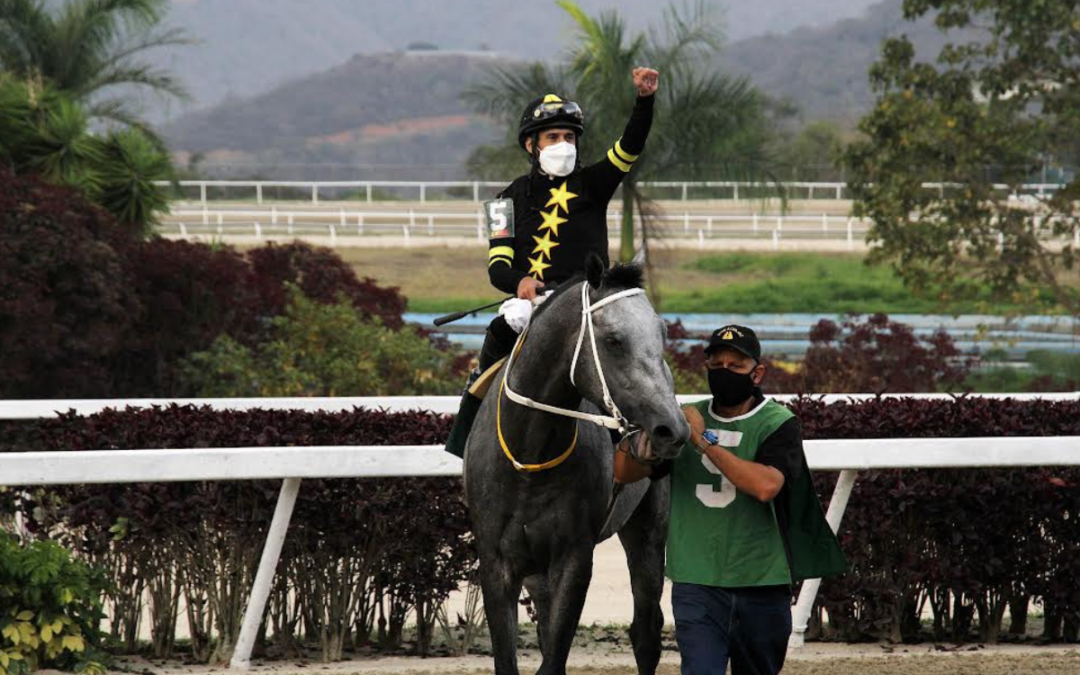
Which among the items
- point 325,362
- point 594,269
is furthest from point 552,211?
point 325,362

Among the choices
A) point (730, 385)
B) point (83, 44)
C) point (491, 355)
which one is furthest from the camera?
point (83, 44)

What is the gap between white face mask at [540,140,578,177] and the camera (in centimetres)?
584

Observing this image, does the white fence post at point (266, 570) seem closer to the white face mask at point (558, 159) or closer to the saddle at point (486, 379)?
the saddle at point (486, 379)

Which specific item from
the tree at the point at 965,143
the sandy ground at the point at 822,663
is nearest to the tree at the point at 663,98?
the tree at the point at 965,143

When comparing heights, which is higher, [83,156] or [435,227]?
[435,227]

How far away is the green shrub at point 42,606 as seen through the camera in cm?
652

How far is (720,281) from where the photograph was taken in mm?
41688

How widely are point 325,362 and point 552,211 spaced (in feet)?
34.2

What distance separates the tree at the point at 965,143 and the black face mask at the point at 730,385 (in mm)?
17145

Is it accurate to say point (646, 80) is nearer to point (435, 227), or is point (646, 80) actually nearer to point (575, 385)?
point (575, 385)

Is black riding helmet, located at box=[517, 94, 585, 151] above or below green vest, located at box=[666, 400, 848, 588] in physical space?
above

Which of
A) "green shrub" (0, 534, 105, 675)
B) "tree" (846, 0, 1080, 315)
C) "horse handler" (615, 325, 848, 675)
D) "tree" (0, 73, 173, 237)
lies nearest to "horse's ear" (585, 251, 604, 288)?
"horse handler" (615, 325, 848, 675)

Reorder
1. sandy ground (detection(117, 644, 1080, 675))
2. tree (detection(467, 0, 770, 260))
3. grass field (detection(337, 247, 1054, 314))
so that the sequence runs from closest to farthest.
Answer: sandy ground (detection(117, 644, 1080, 675)) < tree (detection(467, 0, 770, 260)) < grass field (detection(337, 247, 1054, 314))

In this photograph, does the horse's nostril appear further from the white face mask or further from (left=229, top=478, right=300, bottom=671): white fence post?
(left=229, top=478, right=300, bottom=671): white fence post
